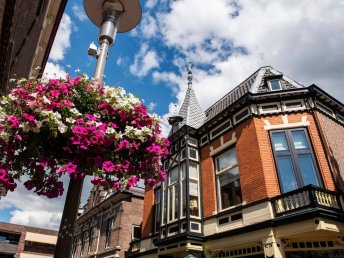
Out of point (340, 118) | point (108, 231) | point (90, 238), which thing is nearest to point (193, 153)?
point (340, 118)

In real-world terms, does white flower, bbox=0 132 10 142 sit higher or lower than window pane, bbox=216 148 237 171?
lower

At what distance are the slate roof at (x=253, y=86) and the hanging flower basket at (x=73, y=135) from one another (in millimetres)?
10261

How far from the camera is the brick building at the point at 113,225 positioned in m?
21.4

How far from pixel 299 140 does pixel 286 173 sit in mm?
1562

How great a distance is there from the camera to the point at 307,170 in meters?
11.0

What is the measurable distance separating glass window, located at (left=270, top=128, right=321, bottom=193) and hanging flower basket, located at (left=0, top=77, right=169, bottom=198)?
318 inches

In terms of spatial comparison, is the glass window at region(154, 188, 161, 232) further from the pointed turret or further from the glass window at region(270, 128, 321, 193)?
the glass window at region(270, 128, 321, 193)

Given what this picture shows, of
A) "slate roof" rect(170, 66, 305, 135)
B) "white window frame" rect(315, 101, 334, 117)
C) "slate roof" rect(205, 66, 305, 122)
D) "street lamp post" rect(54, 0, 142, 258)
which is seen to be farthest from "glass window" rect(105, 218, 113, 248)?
"street lamp post" rect(54, 0, 142, 258)

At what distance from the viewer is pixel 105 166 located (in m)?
3.91

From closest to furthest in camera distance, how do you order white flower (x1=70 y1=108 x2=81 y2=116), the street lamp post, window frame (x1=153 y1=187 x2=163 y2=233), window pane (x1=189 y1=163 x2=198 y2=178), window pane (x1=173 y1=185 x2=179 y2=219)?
1. white flower (x1=70 y1=108 x2=81 y2=116)
2. the street lamp post
3. window pane (x1=173 y1=185 x2=179 y2=219)
4. window pane (x1=189 y1=163 x2=198 y2=178)
5. window frame (x1=153 y1=187 x2=163 y2=233)

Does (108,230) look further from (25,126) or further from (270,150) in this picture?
(25,126)

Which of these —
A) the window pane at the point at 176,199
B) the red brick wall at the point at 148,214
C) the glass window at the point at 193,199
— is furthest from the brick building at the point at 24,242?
the glass window at the point at 193,199

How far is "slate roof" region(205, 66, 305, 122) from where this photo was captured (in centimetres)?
1361

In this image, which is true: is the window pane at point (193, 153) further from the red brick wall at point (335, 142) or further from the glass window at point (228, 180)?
the red brick wall at point (335, 142)
